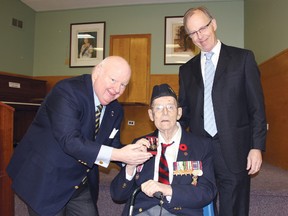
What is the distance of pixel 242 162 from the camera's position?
181 cm

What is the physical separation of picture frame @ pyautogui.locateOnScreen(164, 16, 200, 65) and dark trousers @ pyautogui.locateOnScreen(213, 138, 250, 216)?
16.3 ft

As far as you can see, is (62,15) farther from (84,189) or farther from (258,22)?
(84,189)

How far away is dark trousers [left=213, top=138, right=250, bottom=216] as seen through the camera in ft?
5.93

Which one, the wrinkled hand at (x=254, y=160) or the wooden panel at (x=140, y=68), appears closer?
the wrinkled hand at (x=254, y=160)

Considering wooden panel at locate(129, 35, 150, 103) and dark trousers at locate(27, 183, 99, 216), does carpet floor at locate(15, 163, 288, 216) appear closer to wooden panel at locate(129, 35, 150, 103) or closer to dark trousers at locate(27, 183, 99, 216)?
dark trousers at locate(27, 183, 99, 216)

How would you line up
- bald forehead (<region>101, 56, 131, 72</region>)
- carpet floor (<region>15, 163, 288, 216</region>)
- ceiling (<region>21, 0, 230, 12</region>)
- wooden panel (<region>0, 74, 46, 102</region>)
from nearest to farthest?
bald forehead (<region>101, 56, 131, 72</region>)
carpet floor (<region>15, 163, 288, 216</region>)
wooden panel (<region>0, 74, 46, 102</region>)
ceiling (<region>21, 0, 230, 12</region>)

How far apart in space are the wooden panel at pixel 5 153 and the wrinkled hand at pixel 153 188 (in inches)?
65.5

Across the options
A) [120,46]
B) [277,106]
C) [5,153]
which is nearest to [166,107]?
[5,153]

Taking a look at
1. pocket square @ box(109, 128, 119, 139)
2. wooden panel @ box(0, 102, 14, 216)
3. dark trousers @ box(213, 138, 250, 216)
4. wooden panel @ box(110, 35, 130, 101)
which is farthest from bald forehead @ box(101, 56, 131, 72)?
wooden panel @ box(110, 35, 130, 101)

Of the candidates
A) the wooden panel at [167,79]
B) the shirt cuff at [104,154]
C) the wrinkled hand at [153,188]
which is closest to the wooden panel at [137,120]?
the wooden panel at [167,79]

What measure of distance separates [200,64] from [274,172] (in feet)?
7.01

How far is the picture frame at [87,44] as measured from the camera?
23.2ft

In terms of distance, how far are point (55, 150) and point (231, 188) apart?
1099mm

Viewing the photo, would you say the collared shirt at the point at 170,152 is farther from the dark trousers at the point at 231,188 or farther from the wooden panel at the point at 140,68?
the wooden panel at the point at 140,68
